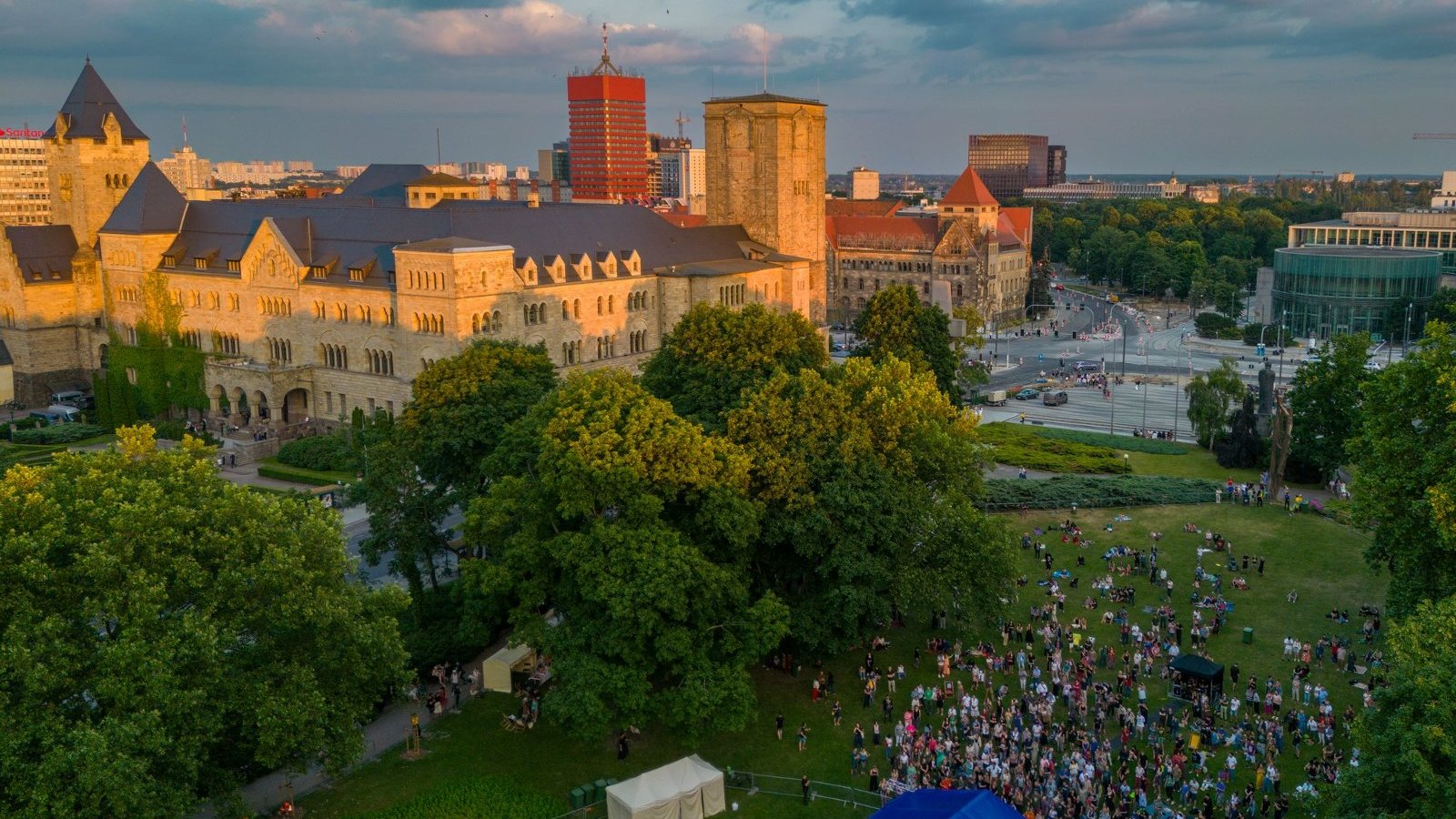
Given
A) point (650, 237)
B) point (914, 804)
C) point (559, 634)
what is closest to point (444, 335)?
point (650, 237)

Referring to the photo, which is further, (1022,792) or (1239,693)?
(1239,693)

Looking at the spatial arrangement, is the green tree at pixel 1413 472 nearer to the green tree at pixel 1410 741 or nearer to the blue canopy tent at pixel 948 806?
the green tree at pixel 1410 741

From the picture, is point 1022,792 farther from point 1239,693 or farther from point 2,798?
point 2,798

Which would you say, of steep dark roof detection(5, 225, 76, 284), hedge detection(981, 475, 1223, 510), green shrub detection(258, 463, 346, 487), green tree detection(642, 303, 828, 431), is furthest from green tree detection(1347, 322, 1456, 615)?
steep dark roof detection(5, 225, 76, 284)

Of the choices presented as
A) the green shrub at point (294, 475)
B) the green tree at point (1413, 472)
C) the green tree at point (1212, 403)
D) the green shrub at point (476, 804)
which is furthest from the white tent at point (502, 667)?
the green tree at point (1212, 403)

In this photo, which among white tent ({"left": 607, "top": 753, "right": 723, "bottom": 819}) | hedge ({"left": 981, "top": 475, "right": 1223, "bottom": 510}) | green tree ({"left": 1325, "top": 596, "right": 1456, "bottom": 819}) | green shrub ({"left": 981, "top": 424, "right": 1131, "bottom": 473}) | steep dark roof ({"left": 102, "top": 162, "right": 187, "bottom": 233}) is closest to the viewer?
green tree ({"left": 1325, "top": 596, "right": 1456, "bottom": 819})

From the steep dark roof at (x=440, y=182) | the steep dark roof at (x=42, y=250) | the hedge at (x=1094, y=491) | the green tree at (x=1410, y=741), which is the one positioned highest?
the steep dark roof at (x=440, y=182)

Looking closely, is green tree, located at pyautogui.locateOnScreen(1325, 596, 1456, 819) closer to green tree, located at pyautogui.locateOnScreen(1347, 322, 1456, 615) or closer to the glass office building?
green tree, located at pyautogui.locateOnScreen(1347, 322, 1456, 615)
